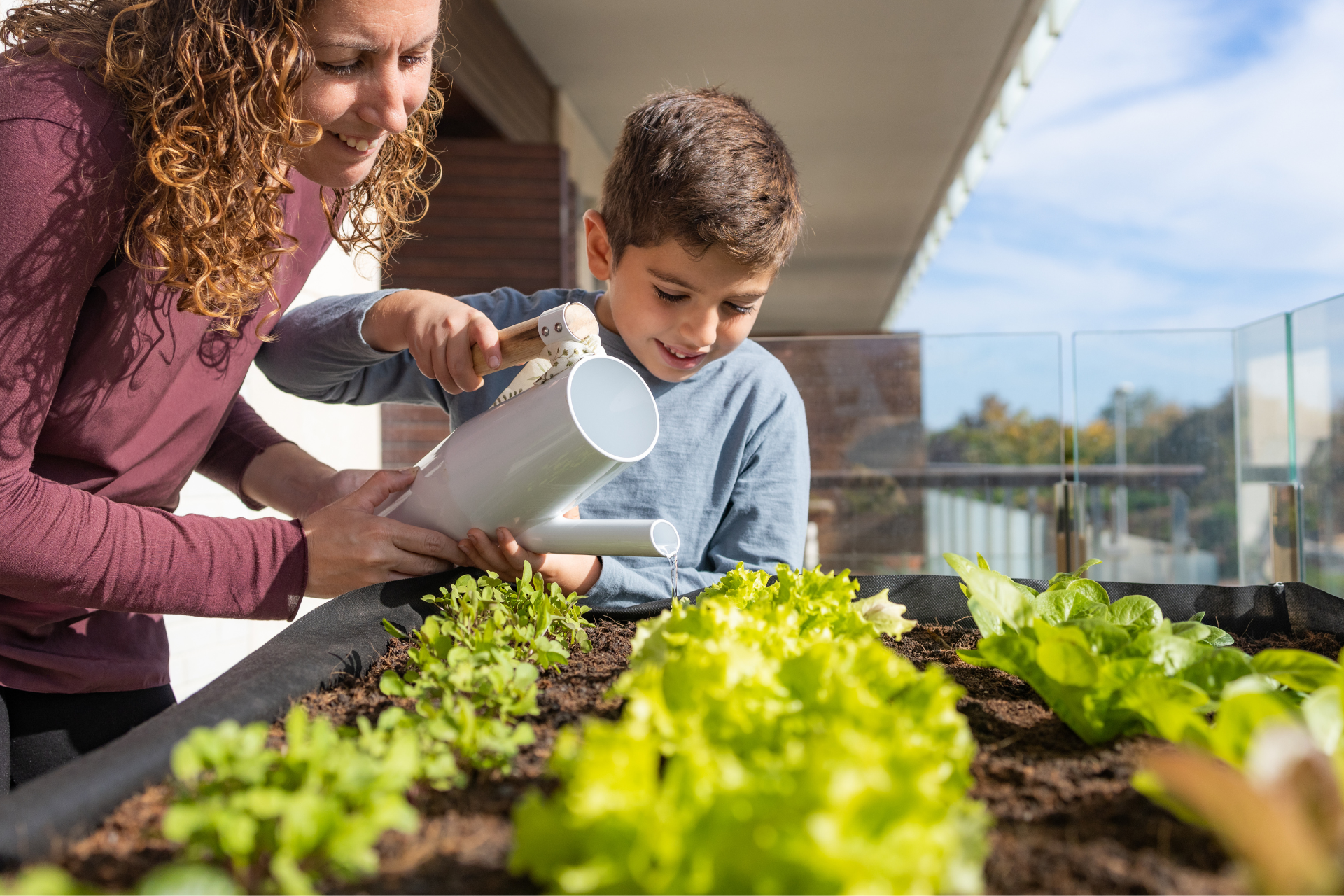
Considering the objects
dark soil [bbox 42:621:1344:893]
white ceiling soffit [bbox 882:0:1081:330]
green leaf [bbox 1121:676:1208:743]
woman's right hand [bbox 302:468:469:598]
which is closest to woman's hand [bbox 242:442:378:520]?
woman's right hand [bbox 302:468:469:598]

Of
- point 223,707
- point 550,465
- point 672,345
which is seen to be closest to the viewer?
point 223,707

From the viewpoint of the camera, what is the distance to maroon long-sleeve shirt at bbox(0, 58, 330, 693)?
70cm

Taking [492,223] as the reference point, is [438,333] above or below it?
below

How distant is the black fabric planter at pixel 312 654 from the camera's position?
40cm

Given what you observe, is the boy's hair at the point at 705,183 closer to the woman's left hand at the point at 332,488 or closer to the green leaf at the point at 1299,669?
the woman's left hand at the point at 332,488

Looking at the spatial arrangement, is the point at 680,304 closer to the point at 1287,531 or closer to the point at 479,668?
the point at 479,668

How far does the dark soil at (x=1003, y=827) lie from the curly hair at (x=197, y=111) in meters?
0.41

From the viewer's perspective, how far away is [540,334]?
32.0 inches

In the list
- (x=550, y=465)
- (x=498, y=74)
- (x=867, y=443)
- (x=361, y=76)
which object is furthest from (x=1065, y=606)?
(x=498, y=74)

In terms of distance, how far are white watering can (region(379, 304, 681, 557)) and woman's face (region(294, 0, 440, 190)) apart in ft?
0.76

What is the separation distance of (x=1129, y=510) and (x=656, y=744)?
2.81 meters

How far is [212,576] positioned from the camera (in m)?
0.75

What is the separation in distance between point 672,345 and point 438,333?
0.31 metres

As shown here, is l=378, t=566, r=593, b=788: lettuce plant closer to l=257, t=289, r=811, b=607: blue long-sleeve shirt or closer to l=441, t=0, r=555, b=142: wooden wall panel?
l=257, t=289, r=811, b=607: blue long-sleeve shirt
